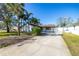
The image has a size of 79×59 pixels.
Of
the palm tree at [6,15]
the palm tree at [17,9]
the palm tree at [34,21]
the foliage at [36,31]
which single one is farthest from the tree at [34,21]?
the palm tree at [6,15]

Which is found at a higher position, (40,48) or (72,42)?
(72,42)

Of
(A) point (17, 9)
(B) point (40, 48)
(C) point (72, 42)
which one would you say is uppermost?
(A) point (17, 9)

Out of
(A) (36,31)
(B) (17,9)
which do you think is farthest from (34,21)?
(B) (17,9)

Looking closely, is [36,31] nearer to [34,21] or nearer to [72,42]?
[34,21]

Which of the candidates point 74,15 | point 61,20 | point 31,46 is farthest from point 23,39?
point 74,15

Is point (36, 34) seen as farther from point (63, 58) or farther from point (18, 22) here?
point (63, 58)

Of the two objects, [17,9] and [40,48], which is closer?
[40,48]
